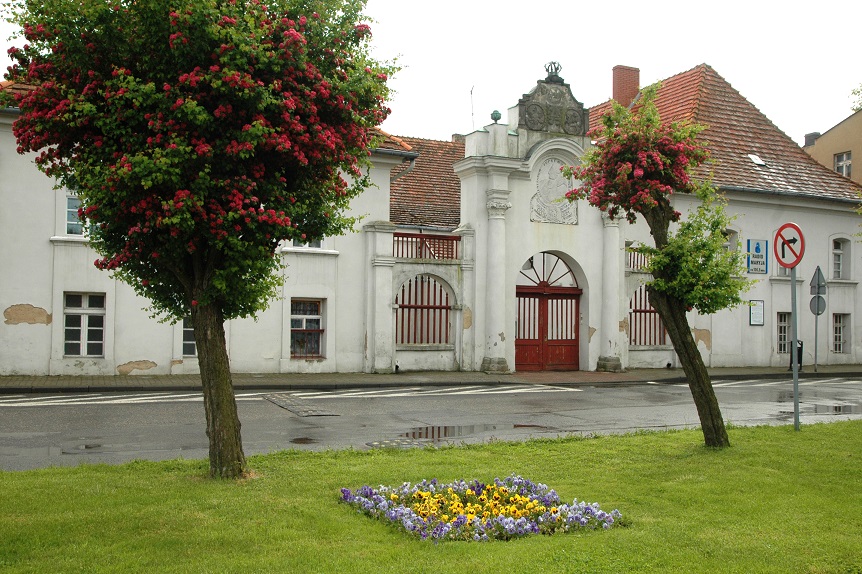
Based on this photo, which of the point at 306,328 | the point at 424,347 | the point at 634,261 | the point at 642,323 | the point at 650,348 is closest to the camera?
the point at 306,328

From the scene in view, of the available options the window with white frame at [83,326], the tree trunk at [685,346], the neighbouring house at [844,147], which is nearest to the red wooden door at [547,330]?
the window with white frame at [83,326]

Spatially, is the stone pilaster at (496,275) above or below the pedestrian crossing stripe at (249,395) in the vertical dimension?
above

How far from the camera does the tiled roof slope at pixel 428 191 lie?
2952 cm

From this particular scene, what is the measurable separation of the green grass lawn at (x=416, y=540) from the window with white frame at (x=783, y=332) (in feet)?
73.6

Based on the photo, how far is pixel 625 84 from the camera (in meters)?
37.3

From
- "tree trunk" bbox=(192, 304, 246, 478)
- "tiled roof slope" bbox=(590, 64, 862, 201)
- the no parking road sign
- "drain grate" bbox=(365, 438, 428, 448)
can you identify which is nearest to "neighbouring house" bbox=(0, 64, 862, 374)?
"tiled roof slope" bbox=(590, 64, 862, 201)

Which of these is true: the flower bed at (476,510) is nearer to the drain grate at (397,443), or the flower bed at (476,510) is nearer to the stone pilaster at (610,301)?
the drain grate at (397,443)

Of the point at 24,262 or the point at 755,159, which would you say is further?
the point at 755,159

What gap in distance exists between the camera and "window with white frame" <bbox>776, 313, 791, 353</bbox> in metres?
32.0

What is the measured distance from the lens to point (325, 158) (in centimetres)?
855

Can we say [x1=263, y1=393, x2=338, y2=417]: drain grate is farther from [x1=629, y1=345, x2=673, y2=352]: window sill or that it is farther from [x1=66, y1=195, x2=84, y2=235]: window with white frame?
[x1=629, y1=345, x2=673, y2=352]: window sill

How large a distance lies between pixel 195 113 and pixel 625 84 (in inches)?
1263

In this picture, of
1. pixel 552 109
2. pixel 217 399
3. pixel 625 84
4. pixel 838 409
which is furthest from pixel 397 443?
pixel 625 84

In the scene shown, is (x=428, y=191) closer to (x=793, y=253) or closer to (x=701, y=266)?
(x=793, y=253)
